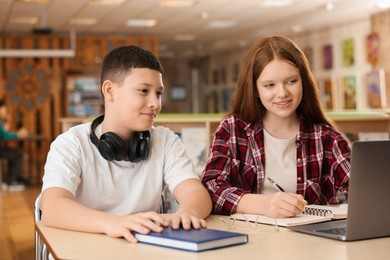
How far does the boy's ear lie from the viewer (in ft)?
6.98

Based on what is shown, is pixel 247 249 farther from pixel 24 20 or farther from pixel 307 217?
pixel 24 20

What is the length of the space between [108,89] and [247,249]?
847mm

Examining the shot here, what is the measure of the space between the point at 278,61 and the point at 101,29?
1229 centimetres

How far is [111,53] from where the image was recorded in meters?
2.19

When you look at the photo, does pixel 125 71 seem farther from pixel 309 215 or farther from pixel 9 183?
pixel 9 183

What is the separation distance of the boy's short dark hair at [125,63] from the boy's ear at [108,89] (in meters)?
0.02

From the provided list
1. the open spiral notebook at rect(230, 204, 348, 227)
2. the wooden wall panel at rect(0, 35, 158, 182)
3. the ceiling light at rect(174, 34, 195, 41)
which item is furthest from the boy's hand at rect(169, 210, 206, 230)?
the ceiling light at rect(174, 34, 195, 41)

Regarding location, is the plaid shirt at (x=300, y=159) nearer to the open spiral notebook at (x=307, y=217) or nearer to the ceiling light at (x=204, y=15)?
the open spiral notebook at (x=307, y=217)

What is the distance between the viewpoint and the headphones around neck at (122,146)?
79.6 inches

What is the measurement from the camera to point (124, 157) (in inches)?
81.3

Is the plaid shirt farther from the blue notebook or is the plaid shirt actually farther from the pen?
the blue notebook

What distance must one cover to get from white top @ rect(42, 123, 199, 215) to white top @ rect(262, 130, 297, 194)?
1.17 ft

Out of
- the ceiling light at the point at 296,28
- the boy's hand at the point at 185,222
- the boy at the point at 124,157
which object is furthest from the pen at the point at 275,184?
the ceiling light at the point at 296,28

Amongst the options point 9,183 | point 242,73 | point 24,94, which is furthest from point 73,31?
point 242,73
